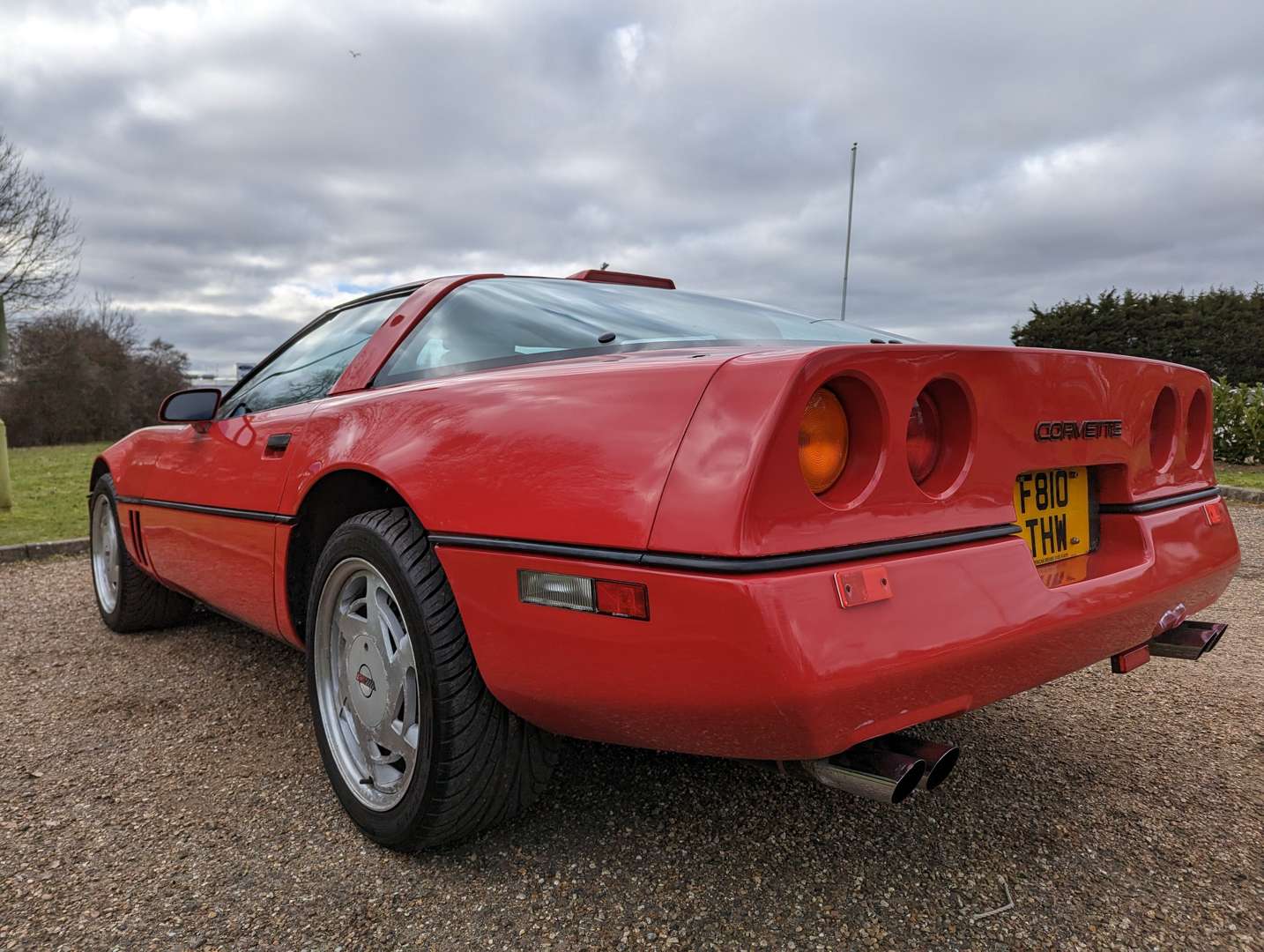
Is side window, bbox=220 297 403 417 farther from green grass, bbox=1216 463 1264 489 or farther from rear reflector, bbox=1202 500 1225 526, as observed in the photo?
green grass, bbox=1216 463 1264 489

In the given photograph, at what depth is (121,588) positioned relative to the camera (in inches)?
145

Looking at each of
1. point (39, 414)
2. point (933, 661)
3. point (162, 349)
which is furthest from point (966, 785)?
point (162, 349)

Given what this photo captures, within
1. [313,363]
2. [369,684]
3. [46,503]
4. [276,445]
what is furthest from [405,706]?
[46,503]

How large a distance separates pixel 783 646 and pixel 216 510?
210 centimetres

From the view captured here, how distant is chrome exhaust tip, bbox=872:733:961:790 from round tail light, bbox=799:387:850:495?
1.52ft

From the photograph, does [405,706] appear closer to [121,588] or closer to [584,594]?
[584,594]

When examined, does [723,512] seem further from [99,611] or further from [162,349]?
[162,349]

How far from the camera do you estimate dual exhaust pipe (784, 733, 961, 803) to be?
1.35 meters

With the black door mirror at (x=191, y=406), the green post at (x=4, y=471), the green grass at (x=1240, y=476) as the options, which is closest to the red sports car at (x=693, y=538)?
the black door mirror at (x=191, y=406)

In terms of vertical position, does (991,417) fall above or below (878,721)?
above

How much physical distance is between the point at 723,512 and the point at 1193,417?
165 cm

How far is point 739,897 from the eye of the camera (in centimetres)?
165

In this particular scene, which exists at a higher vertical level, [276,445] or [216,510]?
[276,445]

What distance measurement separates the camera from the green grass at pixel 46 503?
670cm
